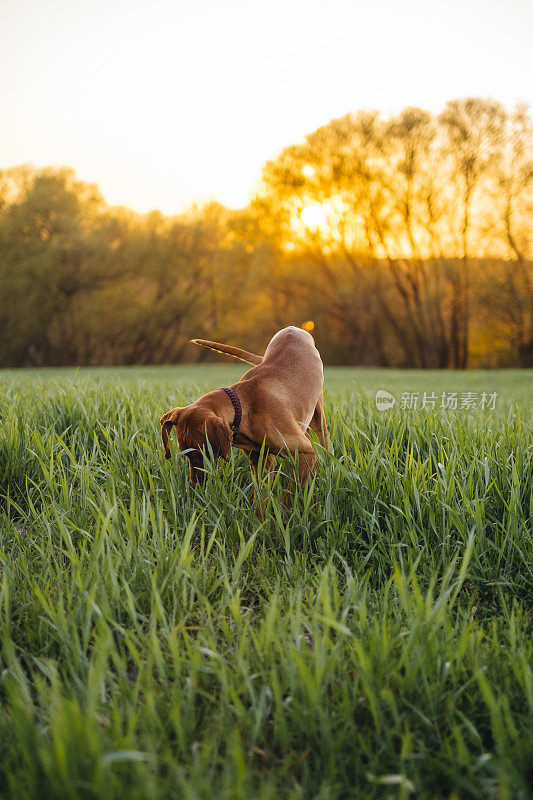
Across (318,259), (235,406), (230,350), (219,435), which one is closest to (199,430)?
(219,435)

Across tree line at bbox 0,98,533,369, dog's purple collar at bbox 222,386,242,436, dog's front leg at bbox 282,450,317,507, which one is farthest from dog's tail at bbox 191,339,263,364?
tree line at bbox 0,98,533,369

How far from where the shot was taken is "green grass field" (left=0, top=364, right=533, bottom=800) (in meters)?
1.18

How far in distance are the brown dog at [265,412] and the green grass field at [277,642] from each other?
197 millimetres

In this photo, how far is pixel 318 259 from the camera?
2614 cm

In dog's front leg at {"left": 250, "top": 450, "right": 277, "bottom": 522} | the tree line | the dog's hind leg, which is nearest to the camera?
dog's front leg at {"left": 250, "top": 450, "right": 277, "bottom": 522}

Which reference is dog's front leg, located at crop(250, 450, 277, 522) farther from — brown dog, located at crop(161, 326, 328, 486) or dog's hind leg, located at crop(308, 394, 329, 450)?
dog's hind leg, located at crop(308, 394, 329, 450)

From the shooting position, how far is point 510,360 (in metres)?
24.7

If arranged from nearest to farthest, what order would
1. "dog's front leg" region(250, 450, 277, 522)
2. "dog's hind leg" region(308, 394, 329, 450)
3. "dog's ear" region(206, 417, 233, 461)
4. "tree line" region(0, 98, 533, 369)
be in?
"dog's ear" region(206, 417, 233, 461), "dog's front leg" region(250, 450, 277, 522), "dog's hind leg" region(308, 394, 329, 450), "tree line" region(0, 98, 533, 369)

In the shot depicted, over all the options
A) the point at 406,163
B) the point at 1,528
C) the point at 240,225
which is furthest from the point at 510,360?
the point at 1,528

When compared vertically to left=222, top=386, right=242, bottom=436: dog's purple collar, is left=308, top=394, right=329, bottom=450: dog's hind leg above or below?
below

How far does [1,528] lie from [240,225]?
25.9 meters

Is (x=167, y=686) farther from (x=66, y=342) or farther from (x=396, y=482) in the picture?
(x=66, y=342)

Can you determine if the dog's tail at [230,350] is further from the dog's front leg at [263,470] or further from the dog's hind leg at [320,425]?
the dog's front leg at [263,470]

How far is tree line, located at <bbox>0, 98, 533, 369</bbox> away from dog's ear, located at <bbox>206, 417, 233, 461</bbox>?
2244 centimetres
